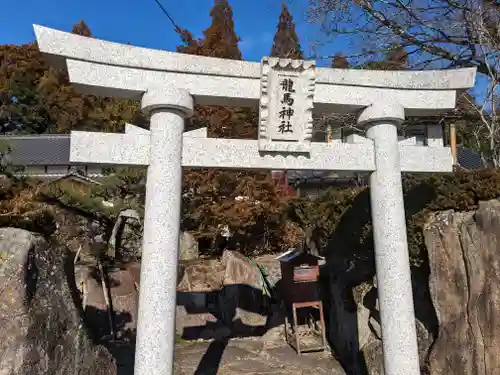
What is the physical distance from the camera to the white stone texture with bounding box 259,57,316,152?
4691 millimetres

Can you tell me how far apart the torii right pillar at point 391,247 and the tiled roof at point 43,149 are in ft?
76.6

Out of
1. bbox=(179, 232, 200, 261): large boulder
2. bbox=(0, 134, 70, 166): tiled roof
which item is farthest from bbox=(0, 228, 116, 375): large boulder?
bbox=(0, 134, 70, 166): tiled roof

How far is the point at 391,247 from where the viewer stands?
475 cm

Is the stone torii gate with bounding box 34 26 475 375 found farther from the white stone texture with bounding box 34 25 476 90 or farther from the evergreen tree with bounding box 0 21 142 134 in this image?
the evergreen tree with bounding box 0 21 142 134

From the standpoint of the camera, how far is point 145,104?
176 inches

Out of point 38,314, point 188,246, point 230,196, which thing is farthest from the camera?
point 188,246

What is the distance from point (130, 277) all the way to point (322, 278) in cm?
600

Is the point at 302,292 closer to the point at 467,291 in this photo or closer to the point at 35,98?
the point at 467,291

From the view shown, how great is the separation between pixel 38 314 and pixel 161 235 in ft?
4.96

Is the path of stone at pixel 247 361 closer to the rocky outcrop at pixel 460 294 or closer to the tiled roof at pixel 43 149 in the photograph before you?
the rocky outcrop at pixel 460 294

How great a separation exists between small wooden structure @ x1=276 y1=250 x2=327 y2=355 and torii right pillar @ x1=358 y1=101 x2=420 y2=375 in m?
3.69

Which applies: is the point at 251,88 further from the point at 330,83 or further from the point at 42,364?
the point at 42,364

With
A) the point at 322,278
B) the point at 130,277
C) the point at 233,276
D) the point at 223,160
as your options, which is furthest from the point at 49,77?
the point at 223,160

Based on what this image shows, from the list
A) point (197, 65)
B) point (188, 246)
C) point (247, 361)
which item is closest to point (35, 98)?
point (188, 246)
